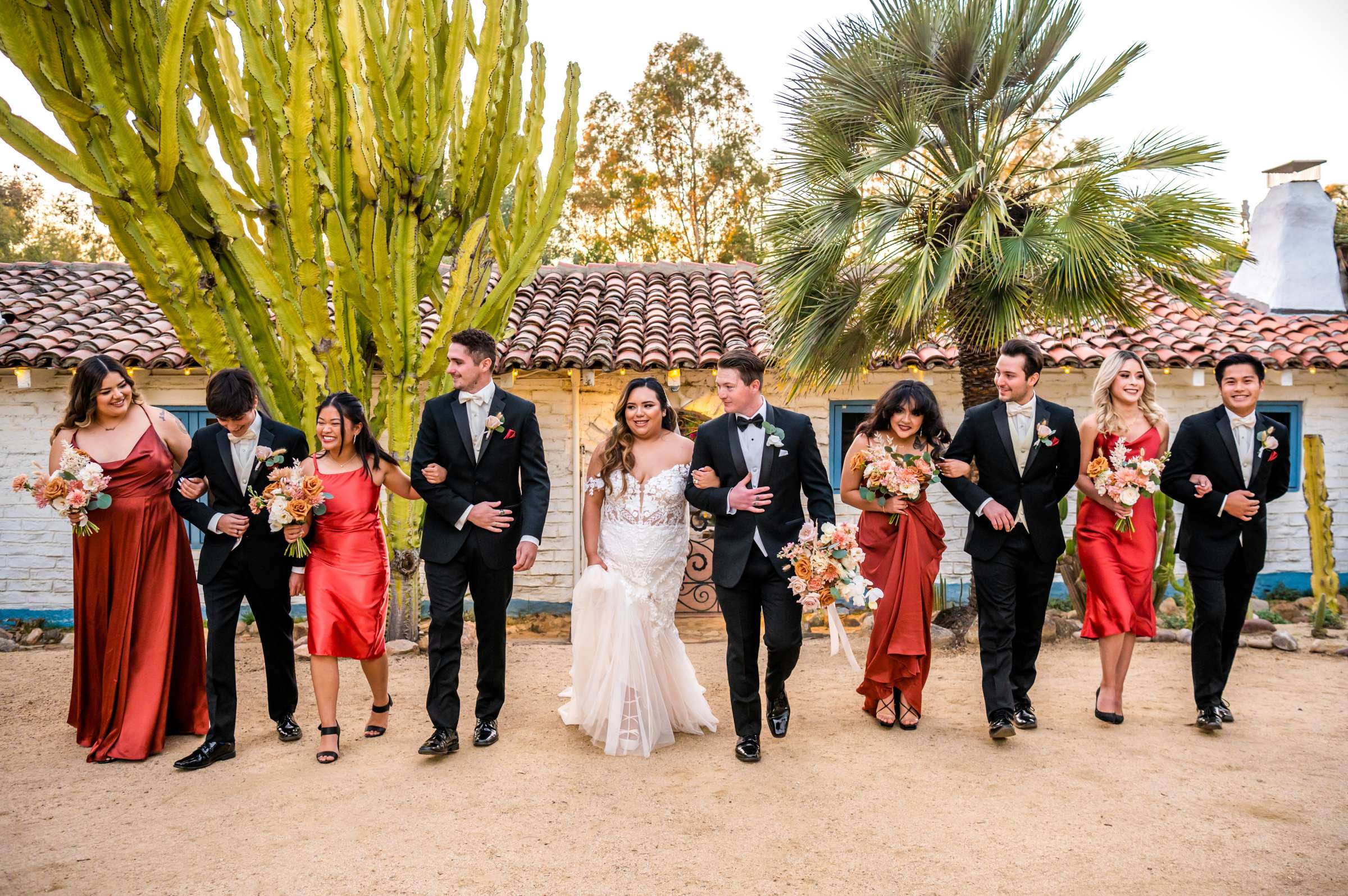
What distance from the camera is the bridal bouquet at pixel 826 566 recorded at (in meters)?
4.45

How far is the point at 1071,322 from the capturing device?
23.1 ft

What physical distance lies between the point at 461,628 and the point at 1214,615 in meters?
4.16

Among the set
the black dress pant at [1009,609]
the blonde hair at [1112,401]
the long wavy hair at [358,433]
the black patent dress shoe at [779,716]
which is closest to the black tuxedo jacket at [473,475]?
the long wavy hair at [358,433]

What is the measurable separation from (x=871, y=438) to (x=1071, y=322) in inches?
116

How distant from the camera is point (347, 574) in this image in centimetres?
468

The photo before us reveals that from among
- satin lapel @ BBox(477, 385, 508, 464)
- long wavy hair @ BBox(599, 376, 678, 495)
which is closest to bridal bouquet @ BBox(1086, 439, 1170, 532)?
long wavy hair @ BBox(599, 376, 678, 495)

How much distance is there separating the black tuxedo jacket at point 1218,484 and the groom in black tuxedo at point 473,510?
12.0 ft

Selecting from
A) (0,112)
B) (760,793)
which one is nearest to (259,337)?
(0,112)

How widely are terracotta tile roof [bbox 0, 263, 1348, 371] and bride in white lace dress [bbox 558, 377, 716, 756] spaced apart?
430cm

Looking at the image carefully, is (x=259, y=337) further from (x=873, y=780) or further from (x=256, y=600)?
(x=873, y=780)

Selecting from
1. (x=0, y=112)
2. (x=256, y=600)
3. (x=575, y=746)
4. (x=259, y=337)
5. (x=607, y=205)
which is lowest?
(x=575, y=746)

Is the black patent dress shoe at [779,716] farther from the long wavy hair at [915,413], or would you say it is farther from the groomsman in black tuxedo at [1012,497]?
the long wavy hair at [915,413]

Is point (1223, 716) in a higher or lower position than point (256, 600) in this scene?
lower

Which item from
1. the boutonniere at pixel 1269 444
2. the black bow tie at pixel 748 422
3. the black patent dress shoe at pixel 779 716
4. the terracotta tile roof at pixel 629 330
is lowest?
the black patent dress shoe at pixel 779 716
